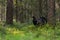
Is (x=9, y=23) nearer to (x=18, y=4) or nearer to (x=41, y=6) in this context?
(x=41, y=6)

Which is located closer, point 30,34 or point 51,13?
point 30,34

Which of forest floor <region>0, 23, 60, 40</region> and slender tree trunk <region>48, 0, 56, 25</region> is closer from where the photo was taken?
forest floor <region>0, 23, 60, 40</region>

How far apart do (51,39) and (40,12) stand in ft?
58.9

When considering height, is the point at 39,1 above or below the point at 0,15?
above

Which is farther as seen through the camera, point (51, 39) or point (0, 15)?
point (0, 15)

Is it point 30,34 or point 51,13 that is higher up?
point 51,13

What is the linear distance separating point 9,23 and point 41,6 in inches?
450

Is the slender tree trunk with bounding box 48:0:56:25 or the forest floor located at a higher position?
the slender tree trunk with bounding box 48:0:56:25

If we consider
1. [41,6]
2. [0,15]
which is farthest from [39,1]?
[0,15]

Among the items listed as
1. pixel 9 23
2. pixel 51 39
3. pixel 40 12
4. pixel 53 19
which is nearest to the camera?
pixel 51 39

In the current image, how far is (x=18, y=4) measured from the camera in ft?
98.0

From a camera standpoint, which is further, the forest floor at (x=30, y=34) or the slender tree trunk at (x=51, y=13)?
the slender tree trunk at (x=51, y=13)

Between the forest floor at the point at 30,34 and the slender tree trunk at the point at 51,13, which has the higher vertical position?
the slender tree trunk at the point at 51,13

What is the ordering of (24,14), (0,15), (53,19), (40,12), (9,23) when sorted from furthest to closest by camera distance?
(0,15) < (24,14) < (40,12) < (9,23) < (53,19)
